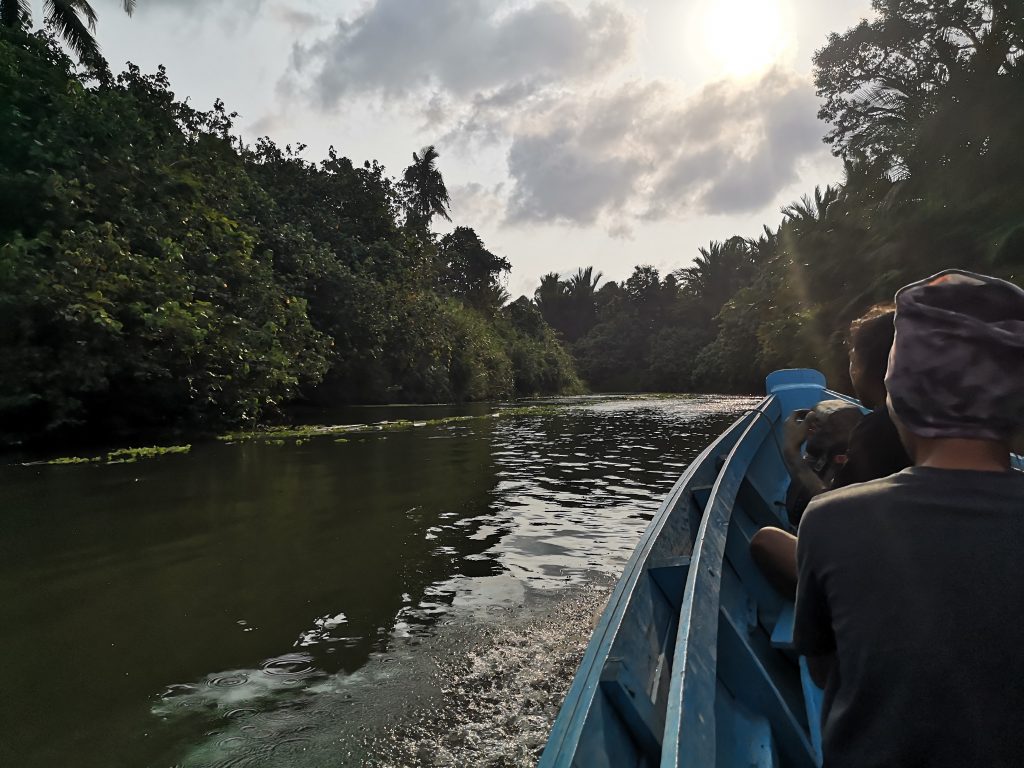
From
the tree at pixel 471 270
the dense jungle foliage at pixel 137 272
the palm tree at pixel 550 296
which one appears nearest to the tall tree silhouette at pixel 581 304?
the palm tree at pixel 550 296

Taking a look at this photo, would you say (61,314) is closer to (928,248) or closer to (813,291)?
(928,248)

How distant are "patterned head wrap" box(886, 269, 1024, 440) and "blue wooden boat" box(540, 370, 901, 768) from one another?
33.3 inches

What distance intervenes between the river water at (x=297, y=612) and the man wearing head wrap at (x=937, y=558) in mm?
1860

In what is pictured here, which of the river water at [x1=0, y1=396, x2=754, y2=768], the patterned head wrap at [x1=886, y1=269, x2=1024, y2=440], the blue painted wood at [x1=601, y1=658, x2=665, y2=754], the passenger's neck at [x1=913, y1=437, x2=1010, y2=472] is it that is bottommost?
the river water at [x1=0, y1=396, x2=754, y2=768]

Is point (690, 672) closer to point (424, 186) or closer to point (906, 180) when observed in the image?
point (906, 180)

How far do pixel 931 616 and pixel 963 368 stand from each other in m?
0.43

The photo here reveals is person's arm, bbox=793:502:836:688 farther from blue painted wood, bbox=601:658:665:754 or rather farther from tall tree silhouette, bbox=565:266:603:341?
tall tree silhouette, bbox=565:266:603:341

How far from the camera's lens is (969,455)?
1169 mm

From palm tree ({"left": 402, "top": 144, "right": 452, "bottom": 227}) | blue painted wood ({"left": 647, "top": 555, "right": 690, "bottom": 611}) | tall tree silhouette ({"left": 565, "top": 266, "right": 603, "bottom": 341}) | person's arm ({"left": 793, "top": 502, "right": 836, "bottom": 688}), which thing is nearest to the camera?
person's arm ({"left": 793, "top": 502, "right": 836, "bottom": 688})

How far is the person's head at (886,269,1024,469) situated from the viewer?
1.13 m

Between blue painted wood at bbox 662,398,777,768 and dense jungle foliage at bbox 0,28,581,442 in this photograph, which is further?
dense jungle foliage at bbox 0,28,581,442

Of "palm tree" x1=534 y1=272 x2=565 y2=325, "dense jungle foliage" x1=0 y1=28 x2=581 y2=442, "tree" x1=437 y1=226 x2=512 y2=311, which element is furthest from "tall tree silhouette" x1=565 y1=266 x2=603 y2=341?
"dense jungle foliage" x1=0 y1=28 x2=581 y2=442

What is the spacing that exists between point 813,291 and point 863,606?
2397 centimetres

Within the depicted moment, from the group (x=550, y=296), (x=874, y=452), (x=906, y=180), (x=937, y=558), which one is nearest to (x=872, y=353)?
(x=874, y=452)
